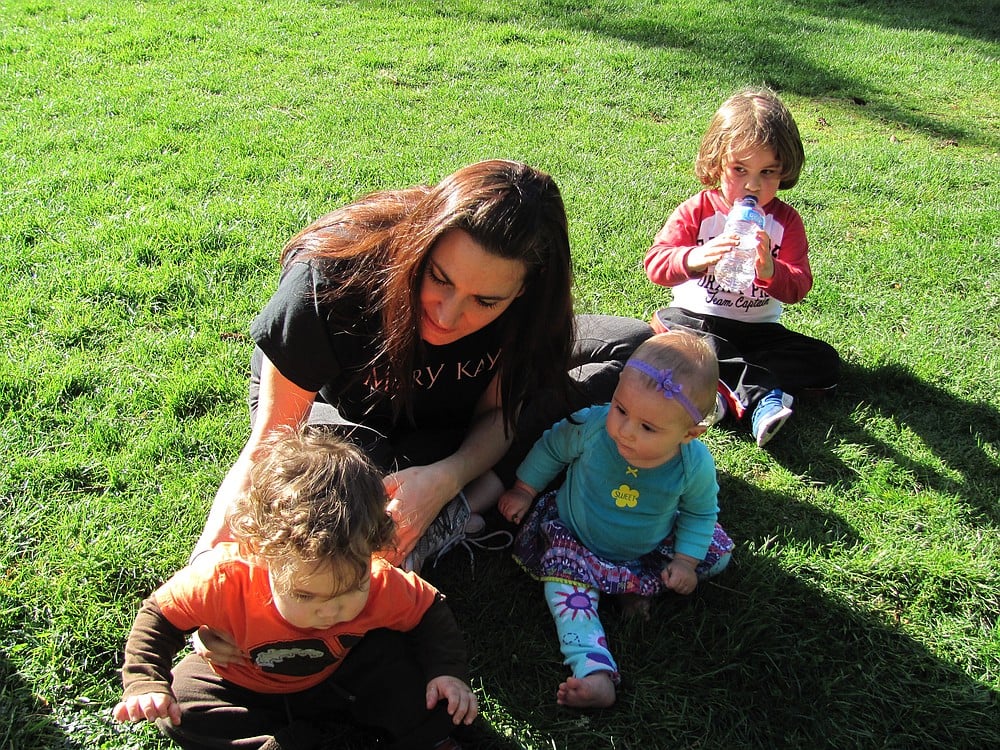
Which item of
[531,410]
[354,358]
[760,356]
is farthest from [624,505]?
[760,356]

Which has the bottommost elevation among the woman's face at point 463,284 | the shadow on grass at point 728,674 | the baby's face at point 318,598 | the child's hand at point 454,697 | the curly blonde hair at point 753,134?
the shadow on grass at point 728,674

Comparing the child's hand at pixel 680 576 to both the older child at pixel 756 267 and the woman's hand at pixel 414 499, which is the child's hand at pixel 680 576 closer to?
the woman's hand at pixel 414 499

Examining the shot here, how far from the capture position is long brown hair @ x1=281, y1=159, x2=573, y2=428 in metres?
2.02

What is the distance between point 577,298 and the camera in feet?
12.7

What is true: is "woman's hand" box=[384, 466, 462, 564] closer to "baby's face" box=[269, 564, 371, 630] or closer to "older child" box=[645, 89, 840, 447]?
"baby's face" box=[269, 564, 371, 630]

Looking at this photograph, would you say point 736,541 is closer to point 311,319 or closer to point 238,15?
point 311,319

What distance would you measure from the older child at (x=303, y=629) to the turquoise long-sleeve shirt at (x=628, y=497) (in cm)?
62

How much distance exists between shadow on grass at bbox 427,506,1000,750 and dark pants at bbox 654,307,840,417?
0.92 meters

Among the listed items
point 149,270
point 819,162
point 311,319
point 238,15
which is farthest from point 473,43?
point 311,319

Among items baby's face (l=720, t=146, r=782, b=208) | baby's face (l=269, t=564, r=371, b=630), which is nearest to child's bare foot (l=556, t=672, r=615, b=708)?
baby's face (l=269, t=564, r=371, b=630)

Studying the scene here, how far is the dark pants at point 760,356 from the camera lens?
10.9 feet

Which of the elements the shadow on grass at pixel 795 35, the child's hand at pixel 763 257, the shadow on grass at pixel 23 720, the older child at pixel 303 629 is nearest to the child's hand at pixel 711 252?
the child's hand at pixel 763 257

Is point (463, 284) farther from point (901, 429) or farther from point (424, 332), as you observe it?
point (901, 429)

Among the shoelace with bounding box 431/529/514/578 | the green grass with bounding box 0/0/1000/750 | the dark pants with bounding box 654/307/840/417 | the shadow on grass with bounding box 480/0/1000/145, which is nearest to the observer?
the green grass with bounding box 0/0/1000/750
